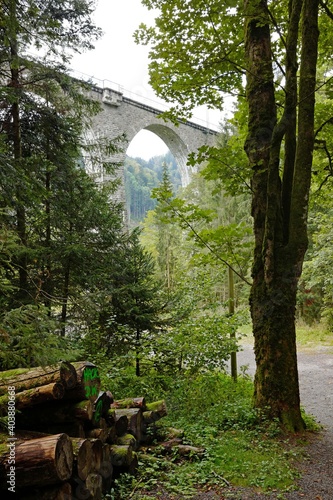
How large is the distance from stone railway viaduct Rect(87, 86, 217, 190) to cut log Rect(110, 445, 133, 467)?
1326 cm

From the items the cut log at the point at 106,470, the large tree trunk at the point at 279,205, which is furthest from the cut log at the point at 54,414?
the large tree trunk at the point at 279,205

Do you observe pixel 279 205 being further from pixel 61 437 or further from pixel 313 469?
pixel 61 437

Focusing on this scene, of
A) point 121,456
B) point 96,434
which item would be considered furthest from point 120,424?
point 96,434

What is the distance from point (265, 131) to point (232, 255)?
1.58m

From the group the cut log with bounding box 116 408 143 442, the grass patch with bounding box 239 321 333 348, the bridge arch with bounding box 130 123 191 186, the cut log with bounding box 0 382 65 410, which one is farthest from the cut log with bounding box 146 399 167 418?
the bridge arch with bounding box 130 123 191 186

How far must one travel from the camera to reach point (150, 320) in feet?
20.6

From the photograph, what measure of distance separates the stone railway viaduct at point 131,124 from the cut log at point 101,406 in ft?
42.7

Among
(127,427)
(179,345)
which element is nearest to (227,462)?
(127,427)

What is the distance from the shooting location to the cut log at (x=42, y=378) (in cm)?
263

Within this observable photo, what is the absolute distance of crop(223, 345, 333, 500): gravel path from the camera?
2.70 m

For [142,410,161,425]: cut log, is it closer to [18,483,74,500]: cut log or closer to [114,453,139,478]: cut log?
[114,453,139,478]: cut log

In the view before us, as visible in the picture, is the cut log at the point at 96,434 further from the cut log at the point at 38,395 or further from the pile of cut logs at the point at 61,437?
the cut log at the point at 38,395

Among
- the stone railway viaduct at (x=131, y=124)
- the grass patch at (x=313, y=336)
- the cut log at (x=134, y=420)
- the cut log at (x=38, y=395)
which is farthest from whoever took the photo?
the stone railway viaduct at (x=131, y=124)

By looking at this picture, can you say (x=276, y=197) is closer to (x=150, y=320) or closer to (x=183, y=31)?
(x=183, y=31)
